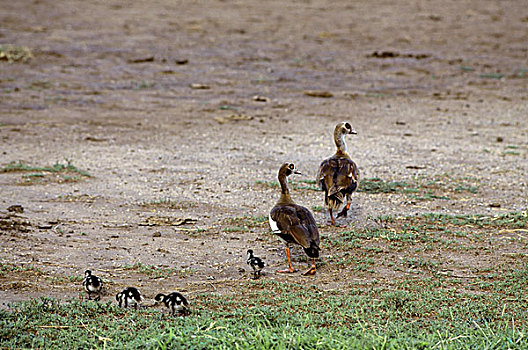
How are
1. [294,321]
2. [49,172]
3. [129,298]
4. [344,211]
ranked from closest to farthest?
[294,321] → [129,298] → [344,211] → [49,172]

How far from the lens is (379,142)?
1287cm

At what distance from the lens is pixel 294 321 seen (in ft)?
17.9

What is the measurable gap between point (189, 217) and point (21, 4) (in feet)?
63.1

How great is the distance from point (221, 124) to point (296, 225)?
295 inches

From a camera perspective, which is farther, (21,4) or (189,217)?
(21,4)

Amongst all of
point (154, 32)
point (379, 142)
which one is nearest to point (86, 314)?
point (379, 142)

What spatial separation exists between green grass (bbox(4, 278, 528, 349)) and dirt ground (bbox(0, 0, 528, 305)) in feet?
1.49

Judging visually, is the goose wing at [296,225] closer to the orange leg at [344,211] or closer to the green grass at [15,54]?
the orange leg at [344,211]

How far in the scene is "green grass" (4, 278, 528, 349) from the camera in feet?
15.9

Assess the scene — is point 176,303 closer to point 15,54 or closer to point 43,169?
point 43,169

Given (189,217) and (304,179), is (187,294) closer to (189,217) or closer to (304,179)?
(189,217)

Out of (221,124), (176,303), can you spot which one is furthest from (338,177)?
(221,124)

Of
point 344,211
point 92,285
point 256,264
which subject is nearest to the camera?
point 92,285

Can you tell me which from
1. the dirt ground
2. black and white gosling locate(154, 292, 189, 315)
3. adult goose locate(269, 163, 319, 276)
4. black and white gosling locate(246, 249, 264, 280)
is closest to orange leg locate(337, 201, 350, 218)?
the dirt ground
